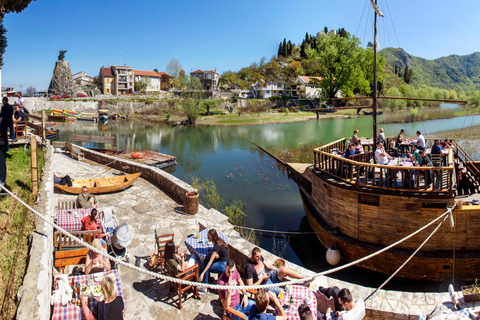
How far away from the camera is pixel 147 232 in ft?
28.5

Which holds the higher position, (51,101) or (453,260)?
(51,101)

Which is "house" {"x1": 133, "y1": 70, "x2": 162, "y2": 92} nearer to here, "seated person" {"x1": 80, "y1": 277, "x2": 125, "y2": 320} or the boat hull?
the boat hull

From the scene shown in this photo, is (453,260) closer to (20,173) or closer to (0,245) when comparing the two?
(0,245)

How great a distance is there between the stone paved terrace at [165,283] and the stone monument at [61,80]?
89.2 metres

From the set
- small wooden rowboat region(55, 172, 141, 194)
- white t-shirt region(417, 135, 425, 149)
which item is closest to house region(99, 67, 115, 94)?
small wooden rowboat region(55, 172, 141, 194)

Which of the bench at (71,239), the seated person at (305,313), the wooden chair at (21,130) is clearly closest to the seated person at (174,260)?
the bench at (71,239)

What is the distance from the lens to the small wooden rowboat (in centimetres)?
1172

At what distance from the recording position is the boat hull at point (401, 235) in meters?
7.52

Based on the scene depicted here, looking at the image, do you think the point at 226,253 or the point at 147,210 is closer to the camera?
the point at 226,253

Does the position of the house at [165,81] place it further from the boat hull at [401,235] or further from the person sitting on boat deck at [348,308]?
the person sitting on boat deck at [348,308]

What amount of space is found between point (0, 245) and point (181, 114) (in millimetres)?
64906

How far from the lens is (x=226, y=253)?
5.98 metres

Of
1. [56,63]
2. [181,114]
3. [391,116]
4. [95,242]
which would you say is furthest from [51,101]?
[95,242]

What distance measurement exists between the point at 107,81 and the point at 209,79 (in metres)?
A: 31.8
